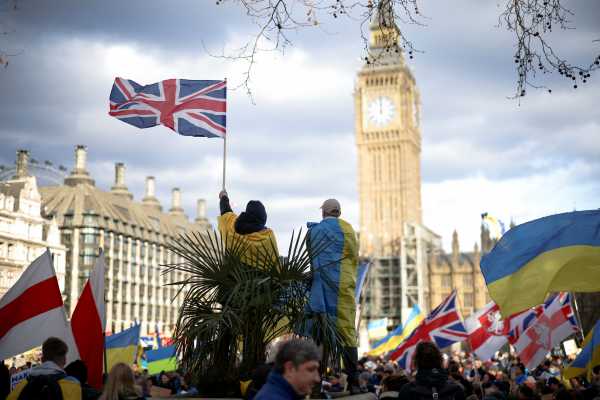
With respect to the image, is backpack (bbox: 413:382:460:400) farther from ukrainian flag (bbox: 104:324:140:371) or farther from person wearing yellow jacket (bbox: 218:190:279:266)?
ukrainian flag (bbox: 104:324:140:371)

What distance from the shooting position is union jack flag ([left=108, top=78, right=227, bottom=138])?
1055cm

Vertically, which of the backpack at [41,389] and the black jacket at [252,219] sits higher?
the black jacket at [252,219]

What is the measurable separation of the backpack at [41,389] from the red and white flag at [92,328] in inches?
130

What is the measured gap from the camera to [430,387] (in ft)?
19.6

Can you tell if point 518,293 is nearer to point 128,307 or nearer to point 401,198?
point 128,307

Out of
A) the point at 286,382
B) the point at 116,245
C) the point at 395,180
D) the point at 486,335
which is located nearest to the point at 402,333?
the point at 486,335

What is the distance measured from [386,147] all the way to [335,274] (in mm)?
101174

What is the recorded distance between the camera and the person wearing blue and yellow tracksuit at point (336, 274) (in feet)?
25.0

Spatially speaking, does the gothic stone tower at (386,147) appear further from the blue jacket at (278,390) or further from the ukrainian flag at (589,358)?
the blue jacket at (278,390)

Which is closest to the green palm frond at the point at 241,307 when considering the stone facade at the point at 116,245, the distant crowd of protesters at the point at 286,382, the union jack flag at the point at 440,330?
the distant crowd of protesters at the point at 286,382

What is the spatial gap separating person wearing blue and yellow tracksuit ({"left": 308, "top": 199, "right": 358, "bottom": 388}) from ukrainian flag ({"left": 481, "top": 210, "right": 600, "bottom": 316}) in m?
1.59

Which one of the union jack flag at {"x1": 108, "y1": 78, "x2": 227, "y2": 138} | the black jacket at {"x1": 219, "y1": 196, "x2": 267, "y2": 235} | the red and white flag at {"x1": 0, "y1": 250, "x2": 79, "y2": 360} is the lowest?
the red and white flag at {"x1": 0, "y1": 250, "x2": 79, "y2": 360}

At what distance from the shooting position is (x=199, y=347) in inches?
288

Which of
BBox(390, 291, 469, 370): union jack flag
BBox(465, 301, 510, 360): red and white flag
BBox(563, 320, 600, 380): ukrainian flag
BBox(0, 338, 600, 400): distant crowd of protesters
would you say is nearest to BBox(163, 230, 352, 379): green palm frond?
BBox(0, 338, 600, 400): distant crowd of protesters
